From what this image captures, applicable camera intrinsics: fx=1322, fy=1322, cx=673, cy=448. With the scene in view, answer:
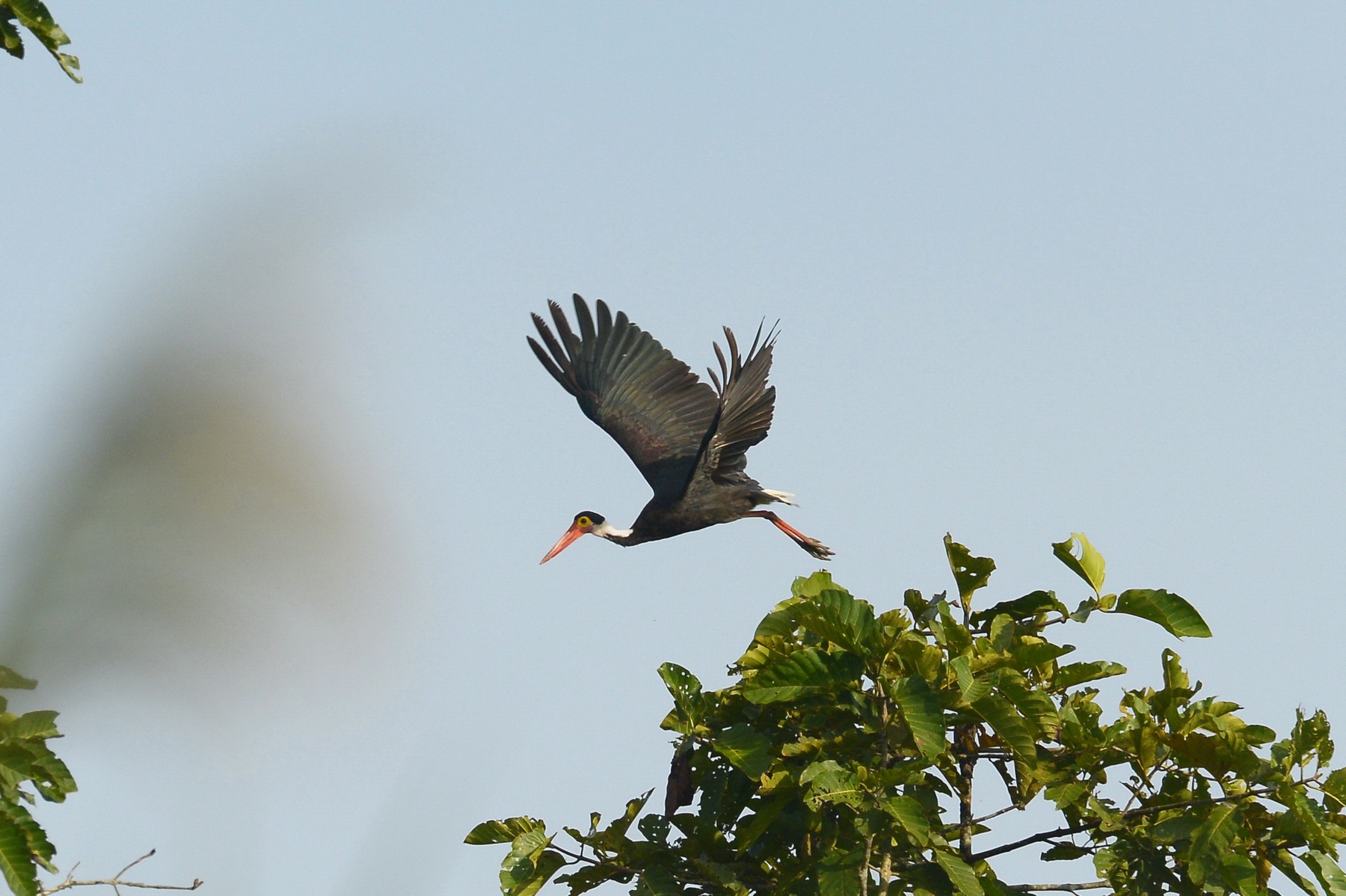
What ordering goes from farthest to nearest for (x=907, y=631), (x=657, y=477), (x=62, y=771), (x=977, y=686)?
(x=657, y=477) → (x=907, y=631) → (x=977, y=686) → (x=62, y=771)

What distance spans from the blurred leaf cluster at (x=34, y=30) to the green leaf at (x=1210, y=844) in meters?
3.31

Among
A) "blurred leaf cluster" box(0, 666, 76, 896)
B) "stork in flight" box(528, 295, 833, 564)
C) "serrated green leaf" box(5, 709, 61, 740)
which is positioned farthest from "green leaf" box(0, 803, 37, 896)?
"stork in flight" box(528, 295, 833, 564)

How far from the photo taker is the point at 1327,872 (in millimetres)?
3732

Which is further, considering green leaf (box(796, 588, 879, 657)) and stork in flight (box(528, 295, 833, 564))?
stork in flight (box(528, 295, 833, 564))

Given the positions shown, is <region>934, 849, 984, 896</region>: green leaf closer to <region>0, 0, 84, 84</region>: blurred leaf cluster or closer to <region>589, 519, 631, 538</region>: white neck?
<region>0, 0, 84, 84</region>: blurred leaf cluster

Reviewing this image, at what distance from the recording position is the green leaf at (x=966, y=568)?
4.05 m

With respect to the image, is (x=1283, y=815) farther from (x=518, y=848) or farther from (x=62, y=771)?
(x=62, y=771)

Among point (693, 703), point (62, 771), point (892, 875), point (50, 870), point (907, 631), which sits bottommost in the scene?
point (50, 870)

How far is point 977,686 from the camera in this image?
11.9 feet

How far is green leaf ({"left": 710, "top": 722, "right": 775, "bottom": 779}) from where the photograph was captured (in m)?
3.75

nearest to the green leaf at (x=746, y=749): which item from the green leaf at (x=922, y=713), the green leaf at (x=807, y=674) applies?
the green leaf at (x=807, y=674)

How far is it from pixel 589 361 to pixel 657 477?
1119mm

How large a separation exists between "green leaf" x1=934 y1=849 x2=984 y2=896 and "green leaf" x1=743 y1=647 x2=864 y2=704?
1.75ft

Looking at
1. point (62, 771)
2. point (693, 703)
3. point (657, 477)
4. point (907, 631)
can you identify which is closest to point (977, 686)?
point (907, 631)
